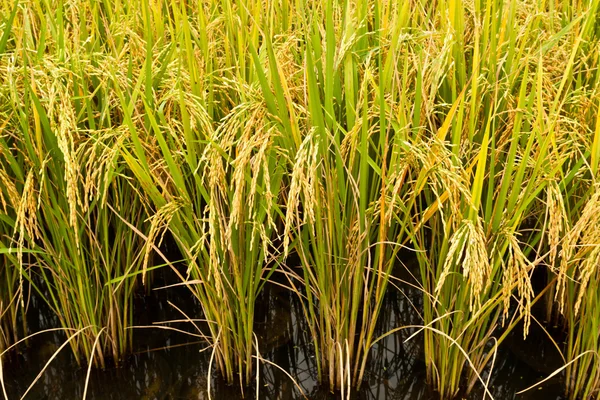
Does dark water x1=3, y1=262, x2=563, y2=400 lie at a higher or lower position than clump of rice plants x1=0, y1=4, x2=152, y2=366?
lower

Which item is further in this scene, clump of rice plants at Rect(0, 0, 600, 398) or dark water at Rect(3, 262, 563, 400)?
dark water at Rect(3, 262, 563, 400)

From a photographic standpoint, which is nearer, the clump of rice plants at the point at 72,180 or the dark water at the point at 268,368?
the clump of rice plants at the point at 72,180

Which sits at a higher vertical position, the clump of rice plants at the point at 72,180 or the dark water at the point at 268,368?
the clump of rice plants at the point at 72,180

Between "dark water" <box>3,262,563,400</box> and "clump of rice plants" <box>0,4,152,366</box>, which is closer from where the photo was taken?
"clump of rice plants" <box>0,4,152,366</box>

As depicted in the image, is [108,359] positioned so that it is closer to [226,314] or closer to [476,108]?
[226,314]

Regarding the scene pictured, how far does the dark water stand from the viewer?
6.65 feet

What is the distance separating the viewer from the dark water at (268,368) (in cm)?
203

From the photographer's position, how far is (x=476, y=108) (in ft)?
6.20

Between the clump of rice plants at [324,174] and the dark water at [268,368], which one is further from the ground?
the clump of rice plants at [324,174]

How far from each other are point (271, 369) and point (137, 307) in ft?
1.92

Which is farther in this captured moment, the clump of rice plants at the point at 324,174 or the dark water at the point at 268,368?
the dark water at the point at 268,368

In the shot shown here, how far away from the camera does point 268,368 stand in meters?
2.13

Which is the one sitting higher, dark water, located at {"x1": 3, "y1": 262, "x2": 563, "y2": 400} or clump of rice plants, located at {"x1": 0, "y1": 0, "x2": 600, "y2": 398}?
clump of rice plants, located at {"x1": 0, "y1": 0, "x2": 600, "y2": 398}

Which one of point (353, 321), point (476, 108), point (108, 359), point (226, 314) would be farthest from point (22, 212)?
point (476, 108)
